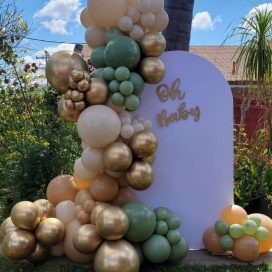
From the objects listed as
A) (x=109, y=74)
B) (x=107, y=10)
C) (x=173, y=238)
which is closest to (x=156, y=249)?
(x=173, y=238)

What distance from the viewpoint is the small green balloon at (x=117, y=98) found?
3377 millimetres

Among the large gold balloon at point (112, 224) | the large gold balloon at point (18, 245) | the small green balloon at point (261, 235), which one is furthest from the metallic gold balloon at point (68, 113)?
the small green balloon at point (261, 235)

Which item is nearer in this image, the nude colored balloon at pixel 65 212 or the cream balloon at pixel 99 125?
the cream balloon at pixel 99 125

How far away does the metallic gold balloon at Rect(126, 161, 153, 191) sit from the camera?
3297mm

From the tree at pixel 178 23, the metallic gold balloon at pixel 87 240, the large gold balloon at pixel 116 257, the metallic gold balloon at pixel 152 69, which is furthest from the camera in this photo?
the tree at pixel 178 23

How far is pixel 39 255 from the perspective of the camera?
11.4ft

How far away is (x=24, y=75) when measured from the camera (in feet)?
22.6

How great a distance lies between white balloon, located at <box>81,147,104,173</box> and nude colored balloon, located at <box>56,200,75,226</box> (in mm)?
520

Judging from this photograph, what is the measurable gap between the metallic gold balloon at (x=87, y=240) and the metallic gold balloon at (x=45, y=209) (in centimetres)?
47

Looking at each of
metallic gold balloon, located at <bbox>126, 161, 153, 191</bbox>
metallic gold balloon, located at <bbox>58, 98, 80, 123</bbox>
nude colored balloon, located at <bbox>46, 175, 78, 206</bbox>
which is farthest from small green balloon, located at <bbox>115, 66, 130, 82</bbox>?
nude colored balloon, located at <bbox>46, 175, 78, 206</bbox>

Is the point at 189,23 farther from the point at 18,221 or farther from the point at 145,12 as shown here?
the point at 18,221

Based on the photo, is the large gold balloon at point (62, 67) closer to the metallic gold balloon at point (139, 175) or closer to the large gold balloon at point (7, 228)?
the metallic gold balloon at point (139, 175)

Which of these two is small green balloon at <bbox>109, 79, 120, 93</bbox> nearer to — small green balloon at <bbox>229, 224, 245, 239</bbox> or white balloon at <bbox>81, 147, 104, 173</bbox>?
white balloon at <bbox>81, 147, 104, 173</bbox>

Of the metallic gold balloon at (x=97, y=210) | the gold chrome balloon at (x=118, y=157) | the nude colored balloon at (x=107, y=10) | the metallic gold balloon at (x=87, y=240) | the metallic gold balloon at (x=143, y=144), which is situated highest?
the nude colored balloon at (x=107, y=10)
